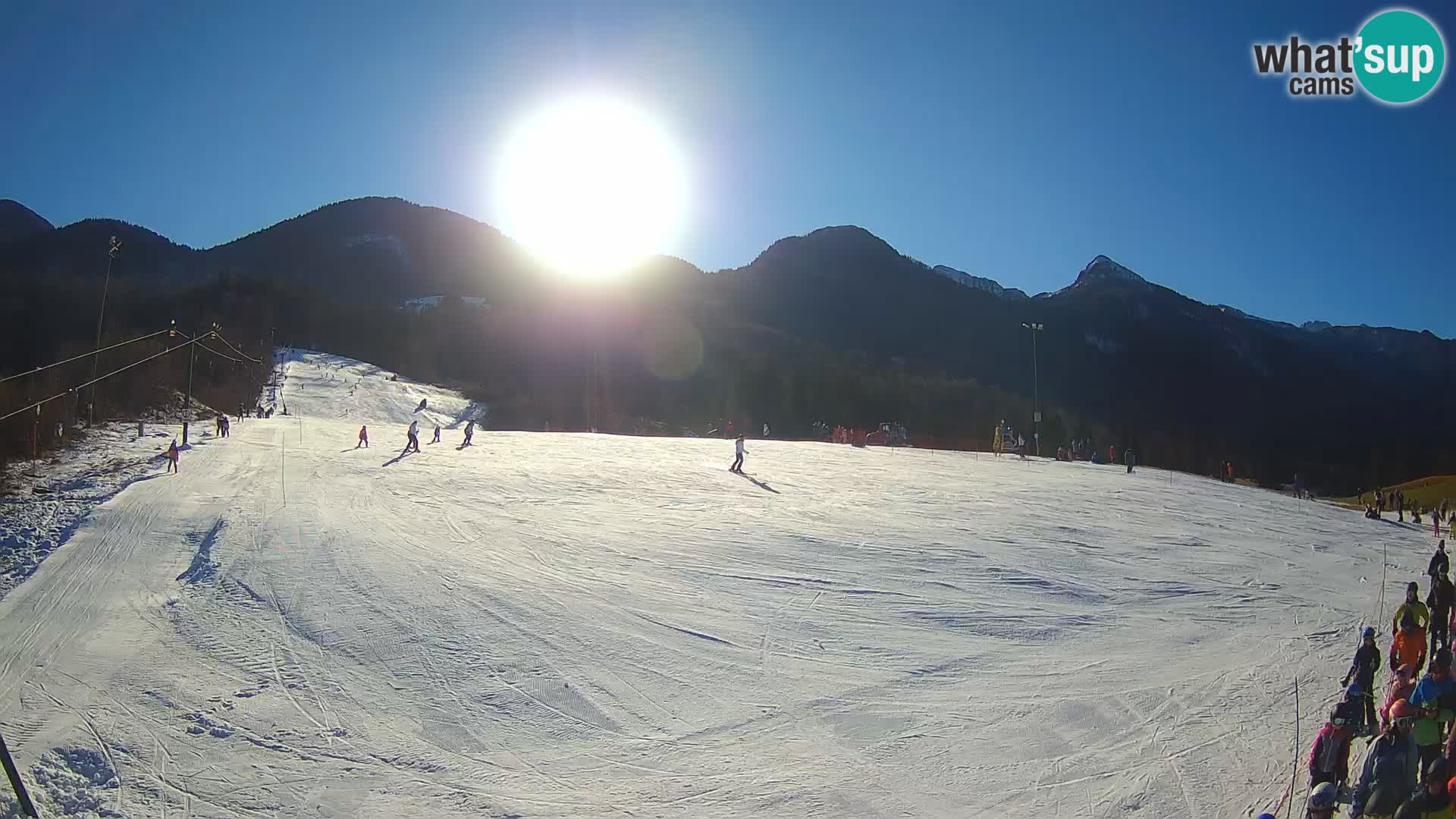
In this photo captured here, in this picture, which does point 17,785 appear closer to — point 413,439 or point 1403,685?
point 1403,685

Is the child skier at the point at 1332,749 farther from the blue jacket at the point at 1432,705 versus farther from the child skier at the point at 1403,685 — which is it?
the child skier at the point at 1403,685

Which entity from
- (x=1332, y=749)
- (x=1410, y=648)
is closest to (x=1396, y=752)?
(x=1332, y=749)

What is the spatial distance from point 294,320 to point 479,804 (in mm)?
103430

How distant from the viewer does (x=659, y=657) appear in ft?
30.5

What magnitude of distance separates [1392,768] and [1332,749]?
546 millimetres

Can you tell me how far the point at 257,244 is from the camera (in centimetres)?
17512

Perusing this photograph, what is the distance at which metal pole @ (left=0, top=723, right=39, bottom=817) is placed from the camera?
546 centimetres

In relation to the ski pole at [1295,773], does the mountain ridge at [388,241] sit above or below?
above

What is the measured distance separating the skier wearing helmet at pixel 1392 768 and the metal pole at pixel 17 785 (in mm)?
10106

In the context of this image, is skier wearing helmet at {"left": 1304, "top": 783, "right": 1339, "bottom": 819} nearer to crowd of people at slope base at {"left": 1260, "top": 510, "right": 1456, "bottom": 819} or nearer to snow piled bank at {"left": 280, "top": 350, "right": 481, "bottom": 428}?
crowd of people at slope base at {"left": 1260, "top": 510, "right": 1456, "bottom": 819}

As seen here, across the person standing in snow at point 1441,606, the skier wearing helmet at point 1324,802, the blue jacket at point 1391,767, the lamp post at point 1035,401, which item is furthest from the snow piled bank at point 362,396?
the blue jacket at point 1391,767

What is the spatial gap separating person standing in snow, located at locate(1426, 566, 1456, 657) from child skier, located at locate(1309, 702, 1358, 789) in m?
5.48

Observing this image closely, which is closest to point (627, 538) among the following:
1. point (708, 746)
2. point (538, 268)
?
point (708, 746)

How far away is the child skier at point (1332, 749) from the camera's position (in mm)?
5938
